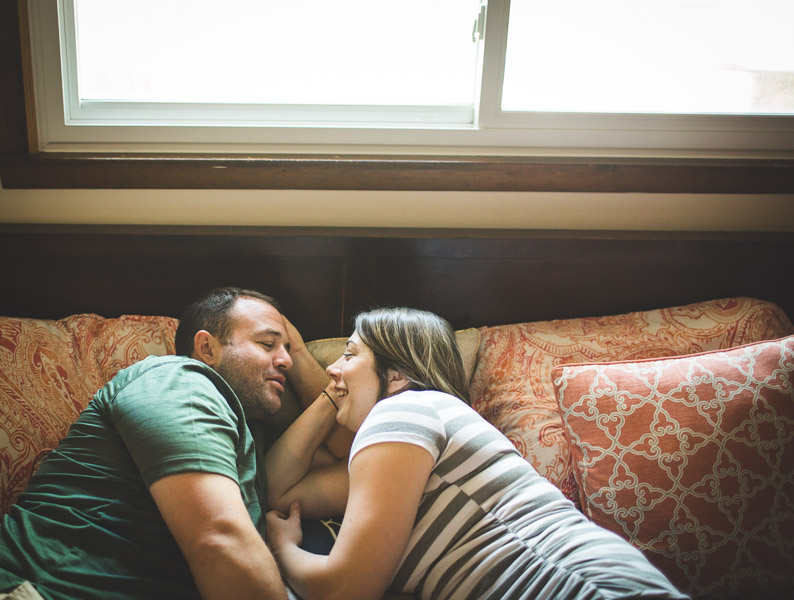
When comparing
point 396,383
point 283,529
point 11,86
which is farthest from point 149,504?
point 11,86

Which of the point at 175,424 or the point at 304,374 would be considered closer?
the point at 175,424

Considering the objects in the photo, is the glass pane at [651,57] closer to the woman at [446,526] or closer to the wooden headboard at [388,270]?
the wooden headboard at [388,270]

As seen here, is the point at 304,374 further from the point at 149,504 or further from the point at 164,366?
the point at 149,504

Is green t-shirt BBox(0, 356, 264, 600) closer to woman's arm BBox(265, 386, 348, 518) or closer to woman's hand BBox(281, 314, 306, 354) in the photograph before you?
woman's arm BBox(265, 386, 348, 518)

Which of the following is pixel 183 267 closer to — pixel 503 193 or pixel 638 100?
pixel 503 193

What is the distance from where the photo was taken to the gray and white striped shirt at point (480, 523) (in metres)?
0.93

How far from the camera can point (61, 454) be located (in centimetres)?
109

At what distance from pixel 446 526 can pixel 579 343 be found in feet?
2.26

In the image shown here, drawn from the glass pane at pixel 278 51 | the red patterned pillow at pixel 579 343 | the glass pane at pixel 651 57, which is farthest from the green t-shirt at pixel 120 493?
the glass pane at pixel 651 57

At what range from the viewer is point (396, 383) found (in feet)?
4.10

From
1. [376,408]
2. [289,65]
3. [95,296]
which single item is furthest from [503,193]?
[95,296]

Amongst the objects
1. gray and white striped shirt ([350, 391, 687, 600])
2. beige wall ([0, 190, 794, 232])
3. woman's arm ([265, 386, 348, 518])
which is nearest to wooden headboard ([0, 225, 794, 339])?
beige wall ([0, 190, 794, 232])

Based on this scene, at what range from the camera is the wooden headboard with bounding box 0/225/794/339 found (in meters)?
1.61

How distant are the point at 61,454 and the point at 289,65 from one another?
125cm
